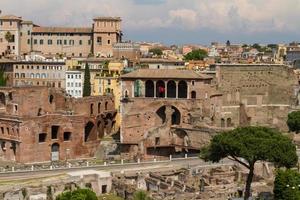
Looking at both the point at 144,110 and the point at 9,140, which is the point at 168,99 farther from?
the point at 9,140

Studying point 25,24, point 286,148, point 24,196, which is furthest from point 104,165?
point 25,24

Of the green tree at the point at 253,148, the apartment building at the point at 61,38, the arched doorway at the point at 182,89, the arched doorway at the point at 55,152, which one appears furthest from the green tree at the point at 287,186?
the apartment building at the point at 61,38

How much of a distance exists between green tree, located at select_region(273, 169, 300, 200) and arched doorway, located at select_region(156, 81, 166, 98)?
27684mm

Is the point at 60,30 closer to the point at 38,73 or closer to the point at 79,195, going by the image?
the point at 38,73

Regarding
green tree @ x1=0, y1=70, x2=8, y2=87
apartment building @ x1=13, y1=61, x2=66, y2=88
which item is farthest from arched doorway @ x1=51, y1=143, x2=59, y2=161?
apartment building @ x1=13, y1=61, x2=66, y2=88

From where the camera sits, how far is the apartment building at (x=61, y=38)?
372 ft

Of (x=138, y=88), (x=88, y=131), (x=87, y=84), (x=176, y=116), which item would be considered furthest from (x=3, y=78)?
(x=176, y=116)

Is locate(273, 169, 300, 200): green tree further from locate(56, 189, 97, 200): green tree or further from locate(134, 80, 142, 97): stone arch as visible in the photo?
locate(134, 80, 142, 97): stone arch

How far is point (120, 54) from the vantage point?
111250 millimetres

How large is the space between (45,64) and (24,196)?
47455mm

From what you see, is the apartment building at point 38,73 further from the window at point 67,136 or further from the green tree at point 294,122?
the green tree at point 294,122

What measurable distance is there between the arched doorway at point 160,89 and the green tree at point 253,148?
75.3 ft

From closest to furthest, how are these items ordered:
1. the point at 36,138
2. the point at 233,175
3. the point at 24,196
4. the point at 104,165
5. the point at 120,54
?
the point at 24,196 → the point at 233,175 → the point at 104,165 → the point at 36,138 → the point at 120,54

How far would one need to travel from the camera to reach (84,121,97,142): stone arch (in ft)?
241
